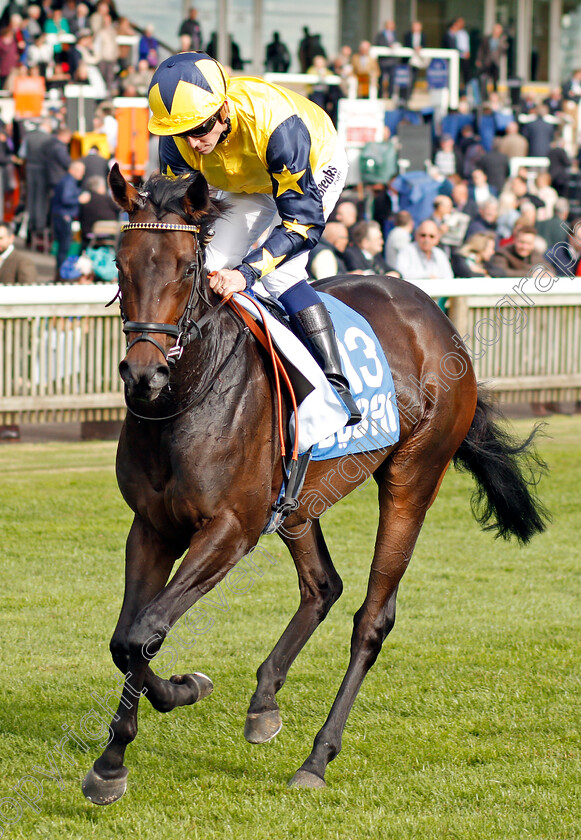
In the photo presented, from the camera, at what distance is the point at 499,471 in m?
5.07

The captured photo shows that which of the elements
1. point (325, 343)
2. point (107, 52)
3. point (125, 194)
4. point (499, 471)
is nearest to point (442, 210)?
point (499, 471)

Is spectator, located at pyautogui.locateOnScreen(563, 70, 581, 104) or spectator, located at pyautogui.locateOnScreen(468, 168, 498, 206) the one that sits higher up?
spectator, located at pyautogui.locateOnScreen(563, 70, 581, 104)

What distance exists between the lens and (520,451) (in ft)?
16.8

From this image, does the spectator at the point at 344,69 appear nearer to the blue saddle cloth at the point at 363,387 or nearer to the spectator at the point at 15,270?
the spectator at the point at 15,270

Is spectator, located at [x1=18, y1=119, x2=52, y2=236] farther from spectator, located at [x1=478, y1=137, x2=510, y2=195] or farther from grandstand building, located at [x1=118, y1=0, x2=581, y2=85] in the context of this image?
grandstand building, located at [x1=118, y1=0, x2=581, y2=85]

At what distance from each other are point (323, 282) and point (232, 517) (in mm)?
1524

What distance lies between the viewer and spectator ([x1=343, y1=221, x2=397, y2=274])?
9492mm

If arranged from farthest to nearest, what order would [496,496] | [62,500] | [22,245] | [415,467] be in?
[22,245], [62,500], [496,496], [415,467]

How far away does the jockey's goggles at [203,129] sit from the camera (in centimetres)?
363

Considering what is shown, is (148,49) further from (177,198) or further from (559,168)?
(177,198)

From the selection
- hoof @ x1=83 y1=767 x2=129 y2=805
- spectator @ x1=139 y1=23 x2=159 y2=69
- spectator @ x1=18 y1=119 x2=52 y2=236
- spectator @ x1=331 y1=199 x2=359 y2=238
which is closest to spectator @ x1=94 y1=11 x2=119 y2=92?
spectator @ x1=139 y1=23 x2=159 y2=69

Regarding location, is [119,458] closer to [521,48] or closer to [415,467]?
[415,467]

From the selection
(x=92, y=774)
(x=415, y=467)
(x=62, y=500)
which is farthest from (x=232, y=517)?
(x=62, y=500)

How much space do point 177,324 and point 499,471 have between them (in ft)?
7.01
